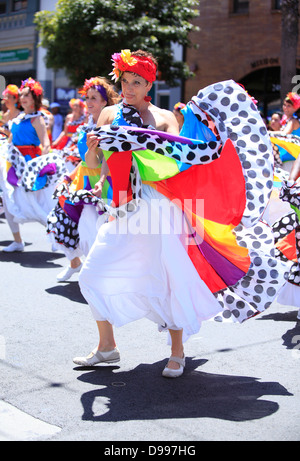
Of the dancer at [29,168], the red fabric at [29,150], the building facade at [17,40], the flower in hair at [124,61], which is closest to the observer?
the flower in hair at [124,61]

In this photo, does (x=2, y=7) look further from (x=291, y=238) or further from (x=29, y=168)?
(x=291, y=238)

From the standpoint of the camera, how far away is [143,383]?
4.52 meters

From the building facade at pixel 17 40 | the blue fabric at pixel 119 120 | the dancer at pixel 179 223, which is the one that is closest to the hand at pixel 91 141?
the dancer at pixel 179 223

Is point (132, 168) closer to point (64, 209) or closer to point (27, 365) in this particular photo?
point (27, 365)

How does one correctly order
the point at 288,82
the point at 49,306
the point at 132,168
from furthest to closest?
the point at 288,82 → the point at 49,306 → the point at 132,168

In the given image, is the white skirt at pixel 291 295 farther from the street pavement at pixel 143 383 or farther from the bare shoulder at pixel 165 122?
the bare shoulder at pixel 165 122

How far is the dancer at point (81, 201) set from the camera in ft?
22.3

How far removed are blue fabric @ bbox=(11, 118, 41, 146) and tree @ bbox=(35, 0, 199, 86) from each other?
10.0 meters

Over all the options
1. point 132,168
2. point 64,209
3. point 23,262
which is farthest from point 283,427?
point 23,262

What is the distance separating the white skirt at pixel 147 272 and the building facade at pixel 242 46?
58.5ft

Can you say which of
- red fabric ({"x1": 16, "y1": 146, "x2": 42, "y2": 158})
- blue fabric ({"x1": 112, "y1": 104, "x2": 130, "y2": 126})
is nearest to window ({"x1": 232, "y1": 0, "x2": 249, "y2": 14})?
red fabric ({"x1": 16, "y1": 146, "x2": 42, "y2": 158})

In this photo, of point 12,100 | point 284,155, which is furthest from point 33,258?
point 284,155

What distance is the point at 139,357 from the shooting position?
5102 millimetres

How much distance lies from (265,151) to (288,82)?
10823 millimetres
